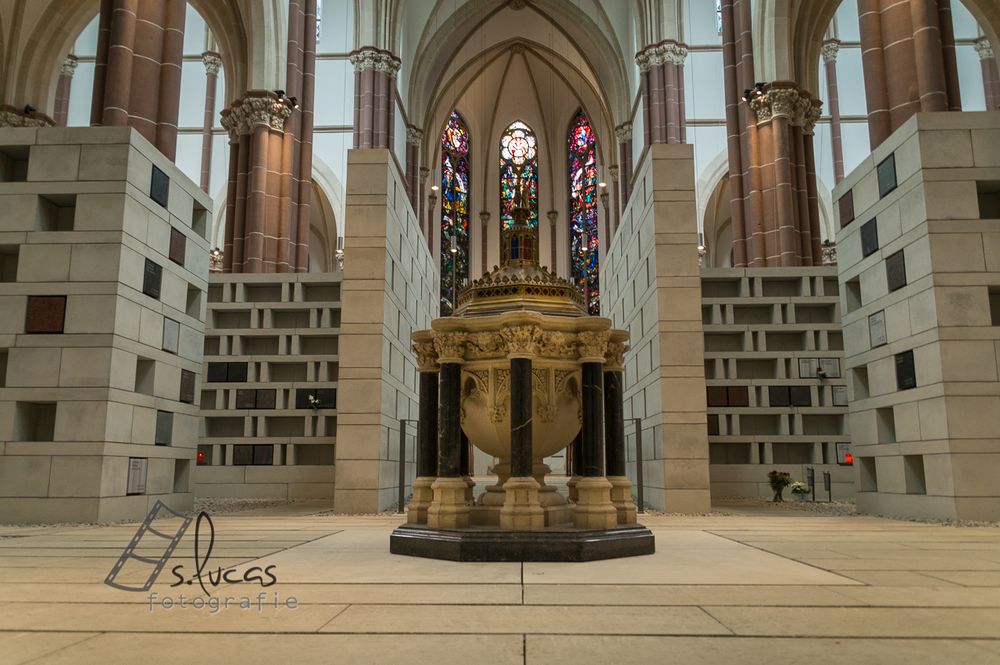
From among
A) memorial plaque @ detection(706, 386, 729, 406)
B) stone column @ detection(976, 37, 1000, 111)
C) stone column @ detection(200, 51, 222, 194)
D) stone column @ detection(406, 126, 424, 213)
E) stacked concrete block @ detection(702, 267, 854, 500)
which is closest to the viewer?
stacked concrete block @ detection(702, 267, 854, 500)

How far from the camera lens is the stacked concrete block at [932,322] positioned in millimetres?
9547

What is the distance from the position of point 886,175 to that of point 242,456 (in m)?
12.6

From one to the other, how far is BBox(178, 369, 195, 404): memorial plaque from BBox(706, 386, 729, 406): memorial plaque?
31.4 ft

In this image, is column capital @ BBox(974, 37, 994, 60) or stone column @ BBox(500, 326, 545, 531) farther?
column capital @ BBox(974, 37, 994, 60)

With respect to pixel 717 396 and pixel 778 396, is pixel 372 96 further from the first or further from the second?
pixel 778 396

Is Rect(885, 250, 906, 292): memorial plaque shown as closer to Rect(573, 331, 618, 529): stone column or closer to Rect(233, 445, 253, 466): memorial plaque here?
Rect(573, 331, 618, 529): stone column

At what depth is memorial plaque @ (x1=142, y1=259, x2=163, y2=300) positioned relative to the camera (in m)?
11.0

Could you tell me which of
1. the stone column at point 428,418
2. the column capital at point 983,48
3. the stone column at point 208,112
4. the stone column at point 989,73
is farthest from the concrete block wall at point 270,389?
the column capital at point 983,48

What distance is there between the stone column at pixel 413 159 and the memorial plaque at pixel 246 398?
16.6 metres

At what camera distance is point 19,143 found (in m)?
10.6

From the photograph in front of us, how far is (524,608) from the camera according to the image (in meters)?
4.11

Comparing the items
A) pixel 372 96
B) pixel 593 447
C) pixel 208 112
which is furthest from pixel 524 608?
pixel 208 112

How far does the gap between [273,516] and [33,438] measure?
327 centimetres

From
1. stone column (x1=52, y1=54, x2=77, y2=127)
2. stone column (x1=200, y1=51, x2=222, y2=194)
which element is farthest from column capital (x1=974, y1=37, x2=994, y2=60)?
stone column (x1=52, y1=54, x2=77, y2=127)
